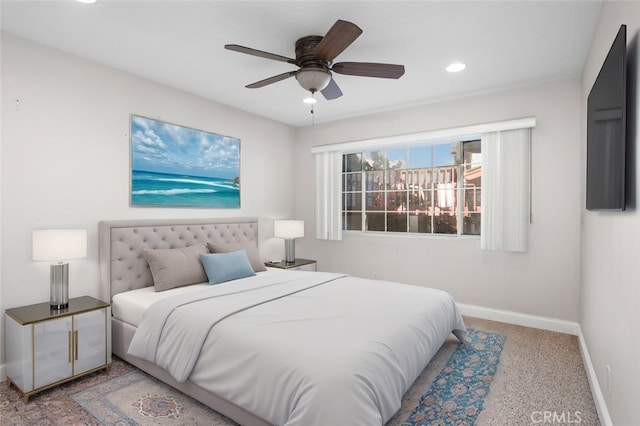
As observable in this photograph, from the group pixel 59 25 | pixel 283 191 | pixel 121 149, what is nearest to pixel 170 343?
pixel 121 149

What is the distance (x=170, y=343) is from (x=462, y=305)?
10.6 ft

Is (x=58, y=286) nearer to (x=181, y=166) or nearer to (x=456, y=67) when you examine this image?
(x=181, y=166)

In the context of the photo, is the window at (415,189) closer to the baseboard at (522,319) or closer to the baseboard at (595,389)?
the baseboard at (522,319)

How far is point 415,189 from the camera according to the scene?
14.9 ft

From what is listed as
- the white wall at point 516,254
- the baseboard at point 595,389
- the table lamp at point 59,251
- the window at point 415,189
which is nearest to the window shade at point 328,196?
the window at point 415,189

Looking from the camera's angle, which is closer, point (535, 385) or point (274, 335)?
point (274, 335)

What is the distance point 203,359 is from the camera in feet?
6.91

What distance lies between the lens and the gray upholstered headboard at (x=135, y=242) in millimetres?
3064

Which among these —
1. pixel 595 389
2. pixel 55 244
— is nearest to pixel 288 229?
pixel 55 244

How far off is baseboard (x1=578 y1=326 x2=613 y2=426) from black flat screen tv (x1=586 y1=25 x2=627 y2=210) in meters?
1.15

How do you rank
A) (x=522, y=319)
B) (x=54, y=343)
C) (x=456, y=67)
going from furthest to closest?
(x=522, y=319) < (x=456, y=67) < (x=54, y=343)

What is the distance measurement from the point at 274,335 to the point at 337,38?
1801mm

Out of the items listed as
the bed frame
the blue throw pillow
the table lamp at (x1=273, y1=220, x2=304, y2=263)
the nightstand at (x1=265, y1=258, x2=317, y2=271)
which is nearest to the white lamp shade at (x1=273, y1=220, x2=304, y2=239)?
the table lamp at (x1=273, y1=220, x2=304, y2=263)

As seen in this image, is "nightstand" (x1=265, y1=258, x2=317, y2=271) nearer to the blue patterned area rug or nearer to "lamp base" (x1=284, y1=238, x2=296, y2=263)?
"lamp base" (x1=284, y1=238, x2=296, y2=263)
